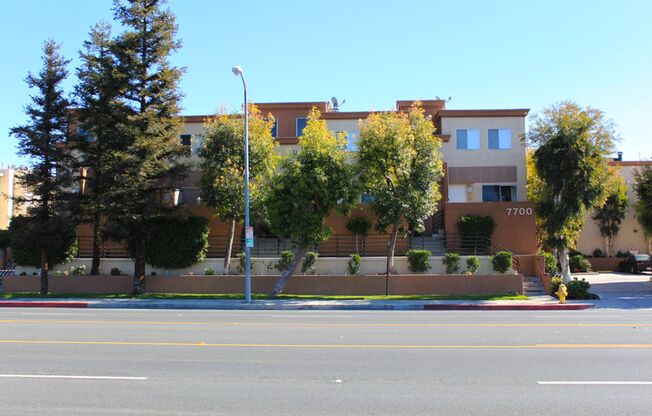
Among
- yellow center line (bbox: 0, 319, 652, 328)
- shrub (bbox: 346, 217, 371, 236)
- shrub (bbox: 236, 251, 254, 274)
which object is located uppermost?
shrub (bbox: 346, 217, 371, 236)

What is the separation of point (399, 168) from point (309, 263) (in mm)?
6515

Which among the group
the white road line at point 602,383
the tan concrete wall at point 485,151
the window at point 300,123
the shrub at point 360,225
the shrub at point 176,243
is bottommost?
the white road line at point 602,383

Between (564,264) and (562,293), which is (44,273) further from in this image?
(564,264)

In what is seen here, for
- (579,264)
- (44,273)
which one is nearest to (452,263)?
(579,264)

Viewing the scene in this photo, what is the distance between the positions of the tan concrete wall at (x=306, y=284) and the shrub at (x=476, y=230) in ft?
17.6

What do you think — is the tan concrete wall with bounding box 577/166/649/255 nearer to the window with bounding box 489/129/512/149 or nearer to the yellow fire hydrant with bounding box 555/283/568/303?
the window with bounding box 489/129/512/149

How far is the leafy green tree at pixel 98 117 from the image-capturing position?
25.7 m

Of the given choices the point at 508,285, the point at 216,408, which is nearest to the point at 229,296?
the point at 508,285

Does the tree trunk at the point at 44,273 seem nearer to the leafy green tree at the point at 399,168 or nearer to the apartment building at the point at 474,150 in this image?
the apartment building at the point at 474,150

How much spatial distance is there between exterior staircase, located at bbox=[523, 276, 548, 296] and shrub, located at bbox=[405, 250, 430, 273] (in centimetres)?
466

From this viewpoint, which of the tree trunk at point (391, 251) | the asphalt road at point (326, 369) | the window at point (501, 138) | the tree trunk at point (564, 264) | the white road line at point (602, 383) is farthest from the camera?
the window at point (501, 138)

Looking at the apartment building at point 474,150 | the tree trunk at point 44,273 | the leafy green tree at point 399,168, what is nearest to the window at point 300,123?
the apartment building at point 474,150

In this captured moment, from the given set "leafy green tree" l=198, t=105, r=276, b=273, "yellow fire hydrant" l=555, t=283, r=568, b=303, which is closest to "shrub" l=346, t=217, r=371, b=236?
"leafy green tree" l=198, t=105, r=276, b=273

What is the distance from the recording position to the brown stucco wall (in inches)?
1196
